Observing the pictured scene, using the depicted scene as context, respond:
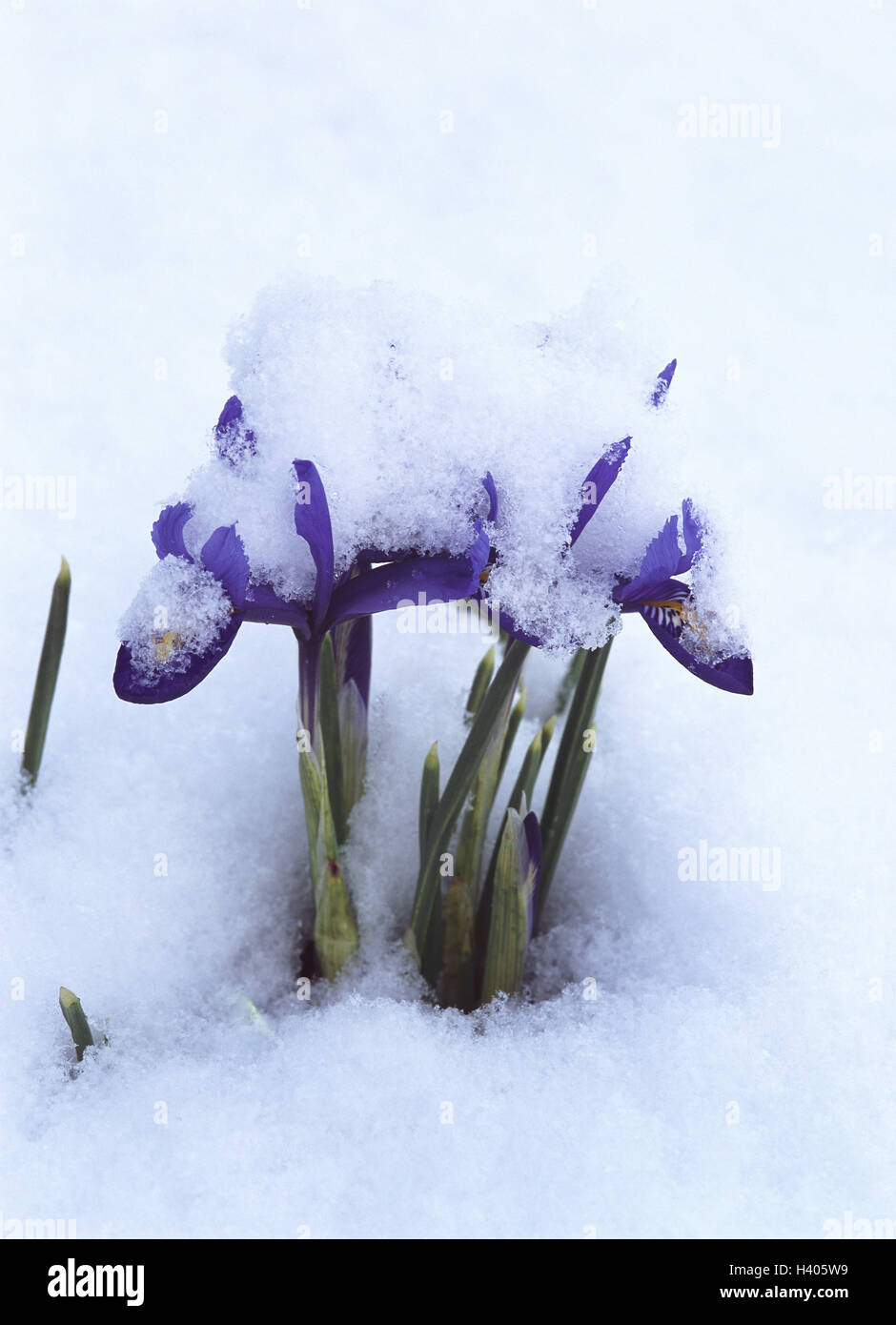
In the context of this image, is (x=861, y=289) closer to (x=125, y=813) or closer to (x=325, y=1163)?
(x=125, y=813)

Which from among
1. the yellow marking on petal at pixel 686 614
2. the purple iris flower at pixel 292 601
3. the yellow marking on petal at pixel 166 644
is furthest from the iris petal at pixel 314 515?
the yellow marking on petal at pixel 686 614

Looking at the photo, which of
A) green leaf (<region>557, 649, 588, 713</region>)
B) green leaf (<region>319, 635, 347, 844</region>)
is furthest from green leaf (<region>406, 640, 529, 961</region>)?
green leaf (<region>557, 649, 588, 713</region>)

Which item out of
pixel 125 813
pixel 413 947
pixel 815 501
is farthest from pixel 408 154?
pixel 413 947

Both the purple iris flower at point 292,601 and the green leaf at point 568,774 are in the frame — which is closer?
the purple iris flower at point 292,601

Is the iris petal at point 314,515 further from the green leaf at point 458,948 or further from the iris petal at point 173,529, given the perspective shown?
the green leaf at point 458,948

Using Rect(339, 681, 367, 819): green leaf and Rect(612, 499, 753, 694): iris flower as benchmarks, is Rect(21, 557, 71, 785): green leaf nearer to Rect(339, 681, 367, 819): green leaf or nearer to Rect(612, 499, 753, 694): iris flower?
Rect(339, 681, 367, 819): green leaf

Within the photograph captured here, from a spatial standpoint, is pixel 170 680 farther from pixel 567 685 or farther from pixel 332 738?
pixel 567 685

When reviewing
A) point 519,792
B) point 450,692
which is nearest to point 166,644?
point 519,792
